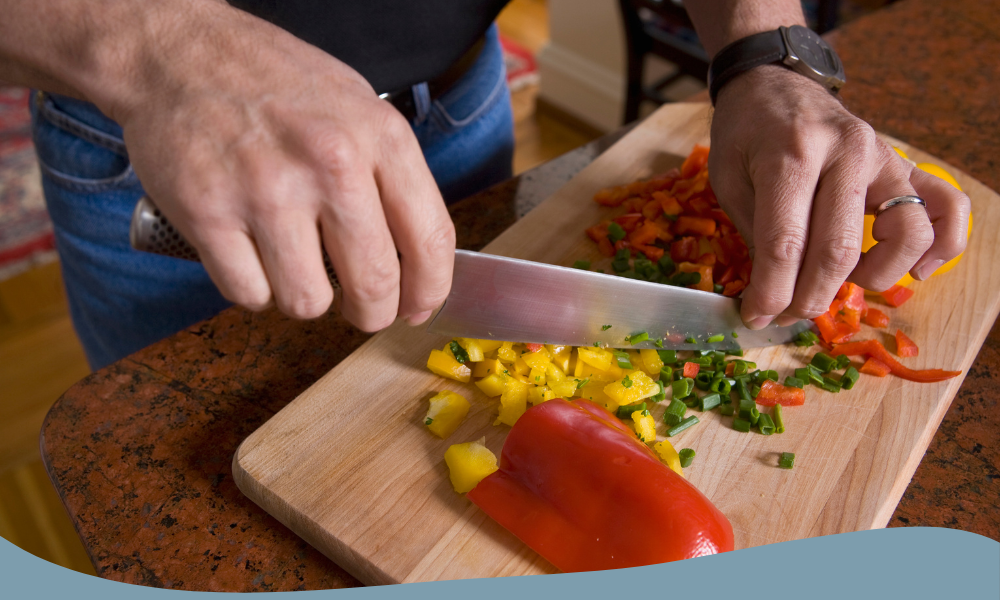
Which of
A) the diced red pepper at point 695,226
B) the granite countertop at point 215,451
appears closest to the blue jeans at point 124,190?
the granite countertop at point 215,451

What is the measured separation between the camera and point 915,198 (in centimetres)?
106

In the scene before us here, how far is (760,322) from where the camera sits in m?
1.14

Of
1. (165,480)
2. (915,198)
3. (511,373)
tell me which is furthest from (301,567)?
(915,198)

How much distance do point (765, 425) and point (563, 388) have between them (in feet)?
1.03

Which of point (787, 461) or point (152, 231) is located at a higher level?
point (152, 231)

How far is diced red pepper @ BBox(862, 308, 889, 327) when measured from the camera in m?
1.22

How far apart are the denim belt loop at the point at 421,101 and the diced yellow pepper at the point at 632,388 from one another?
27.8 inches

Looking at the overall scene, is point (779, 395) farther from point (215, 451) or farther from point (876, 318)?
point (215, 451)

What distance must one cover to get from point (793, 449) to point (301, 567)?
74 centimetres

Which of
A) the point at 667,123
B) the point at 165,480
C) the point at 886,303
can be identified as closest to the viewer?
the point at 165,480

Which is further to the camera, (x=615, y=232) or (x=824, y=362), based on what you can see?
(x=615, y=232)

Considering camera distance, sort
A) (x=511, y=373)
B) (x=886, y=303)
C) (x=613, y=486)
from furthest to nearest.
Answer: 1. (x=886, y=303)
2. (x=511, y=373)
3. (x=613, y=486)

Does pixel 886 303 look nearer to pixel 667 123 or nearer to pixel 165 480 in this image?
pixel 667 123

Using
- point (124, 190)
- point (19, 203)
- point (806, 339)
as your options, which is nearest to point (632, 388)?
point (806, 339)
